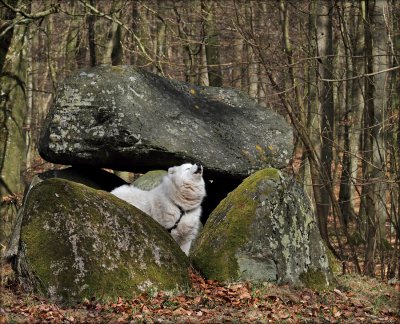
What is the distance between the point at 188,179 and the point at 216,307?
108 inches

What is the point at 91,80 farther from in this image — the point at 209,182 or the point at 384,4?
the point at 384,4

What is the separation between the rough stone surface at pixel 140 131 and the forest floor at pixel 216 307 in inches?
111

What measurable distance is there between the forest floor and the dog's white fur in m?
1.21

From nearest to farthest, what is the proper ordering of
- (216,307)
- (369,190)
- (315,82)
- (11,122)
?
(216,307), (369,190), (315,82), (11,122)

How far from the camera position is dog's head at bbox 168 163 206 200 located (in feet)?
31.9

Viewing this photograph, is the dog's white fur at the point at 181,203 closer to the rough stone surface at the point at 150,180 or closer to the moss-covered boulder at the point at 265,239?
the moss-covered boulder at the point at 265,239

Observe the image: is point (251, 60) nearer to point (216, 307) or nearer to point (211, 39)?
point (211, 39)

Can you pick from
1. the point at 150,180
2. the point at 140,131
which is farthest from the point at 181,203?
the point at 150,180

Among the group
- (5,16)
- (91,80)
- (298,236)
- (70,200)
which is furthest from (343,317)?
(5,16)

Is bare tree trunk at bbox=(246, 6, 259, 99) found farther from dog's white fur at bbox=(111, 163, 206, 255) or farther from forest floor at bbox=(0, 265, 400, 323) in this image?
forest floor at bbox=(0, 265, 400, 323)

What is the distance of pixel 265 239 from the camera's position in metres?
8.64

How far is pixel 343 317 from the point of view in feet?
24.2

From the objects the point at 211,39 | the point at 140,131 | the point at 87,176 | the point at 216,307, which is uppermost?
the point at 211,39

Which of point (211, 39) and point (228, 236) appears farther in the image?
point (211, 39)
